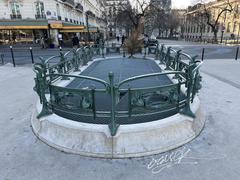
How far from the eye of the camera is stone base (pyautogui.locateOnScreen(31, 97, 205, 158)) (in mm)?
3055

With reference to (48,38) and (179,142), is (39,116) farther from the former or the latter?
(48,38)

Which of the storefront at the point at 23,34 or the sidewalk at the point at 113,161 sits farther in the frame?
the storefront at the point at 23,34

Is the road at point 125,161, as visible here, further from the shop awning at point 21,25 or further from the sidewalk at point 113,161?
the shop awning at point 21,25

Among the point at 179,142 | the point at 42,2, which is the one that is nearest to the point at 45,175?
the point at 179,142

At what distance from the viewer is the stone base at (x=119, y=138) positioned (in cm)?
305

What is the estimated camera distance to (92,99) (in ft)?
10.6

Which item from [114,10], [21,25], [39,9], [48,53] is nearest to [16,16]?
[21,25]

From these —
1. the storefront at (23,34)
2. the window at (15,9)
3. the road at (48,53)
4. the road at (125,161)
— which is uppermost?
the window at (15,9)

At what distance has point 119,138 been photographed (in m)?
3.07

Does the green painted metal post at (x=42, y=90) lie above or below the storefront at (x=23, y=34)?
below

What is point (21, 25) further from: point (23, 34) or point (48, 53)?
point (48, 53)

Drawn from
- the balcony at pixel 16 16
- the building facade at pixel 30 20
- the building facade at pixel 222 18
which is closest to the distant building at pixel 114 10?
the building facade at pixel 30 20

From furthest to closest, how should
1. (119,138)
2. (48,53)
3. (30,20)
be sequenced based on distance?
(30,20), (48,53), (119,138)

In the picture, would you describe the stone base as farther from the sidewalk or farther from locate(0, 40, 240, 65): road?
locate(0, 40, 240, 65): road
